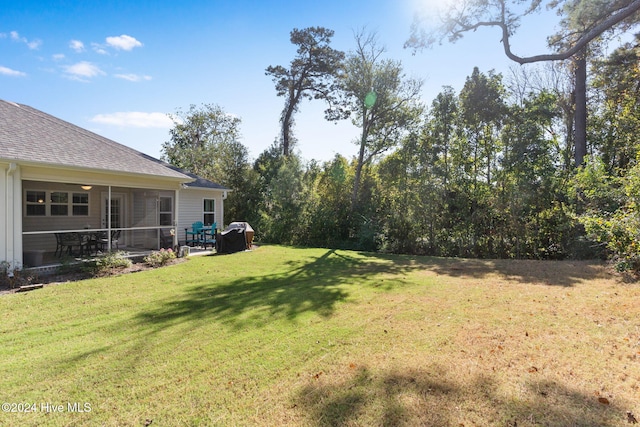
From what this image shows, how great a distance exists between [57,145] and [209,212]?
7.78m

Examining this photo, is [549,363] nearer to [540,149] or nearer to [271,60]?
[540,149]

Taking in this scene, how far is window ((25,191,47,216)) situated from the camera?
10852 millimetres

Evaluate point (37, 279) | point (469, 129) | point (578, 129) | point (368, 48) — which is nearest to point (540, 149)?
point (578, 129)

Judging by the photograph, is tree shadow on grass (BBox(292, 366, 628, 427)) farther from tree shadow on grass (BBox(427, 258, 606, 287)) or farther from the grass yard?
tree shadow on grass (BBox(427, 258, 606, 287))

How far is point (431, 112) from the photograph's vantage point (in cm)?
1569

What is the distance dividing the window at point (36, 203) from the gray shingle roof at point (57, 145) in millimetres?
2383

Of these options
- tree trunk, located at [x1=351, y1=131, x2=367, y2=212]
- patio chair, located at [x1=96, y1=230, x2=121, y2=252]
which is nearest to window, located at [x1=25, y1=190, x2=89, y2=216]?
patio chair, located at [x1=96, y1=230, x2=121, y2=252]

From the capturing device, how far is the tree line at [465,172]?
12.7 metres

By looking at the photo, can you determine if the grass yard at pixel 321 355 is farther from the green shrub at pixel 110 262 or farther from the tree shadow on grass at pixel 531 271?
the green shrub at pixel 110 262

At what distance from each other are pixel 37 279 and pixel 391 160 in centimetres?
1475

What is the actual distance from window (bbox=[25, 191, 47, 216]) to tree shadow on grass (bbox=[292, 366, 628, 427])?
1247 cm

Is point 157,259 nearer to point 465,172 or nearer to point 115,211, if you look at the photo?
point 115,211

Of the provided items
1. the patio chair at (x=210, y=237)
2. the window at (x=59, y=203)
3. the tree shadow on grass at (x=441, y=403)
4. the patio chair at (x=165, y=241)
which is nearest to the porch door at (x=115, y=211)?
the window at (x=59, y=203)

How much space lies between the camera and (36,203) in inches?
435
